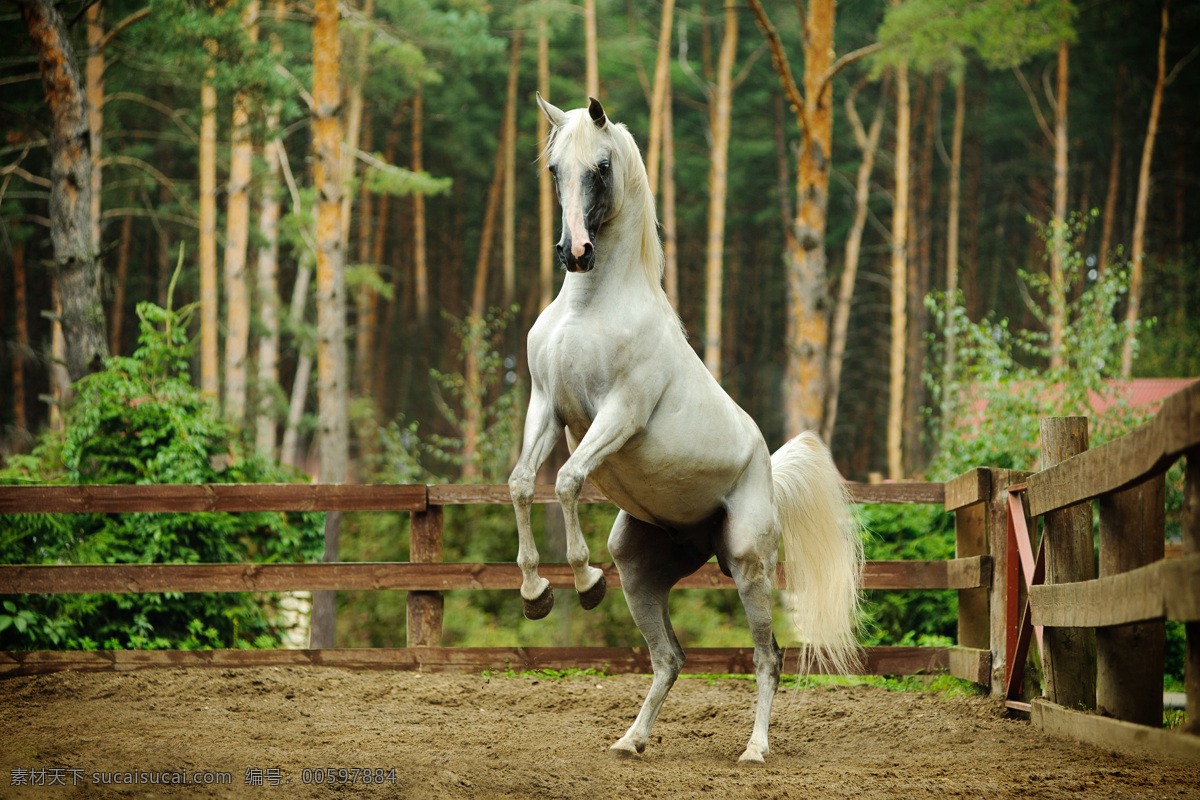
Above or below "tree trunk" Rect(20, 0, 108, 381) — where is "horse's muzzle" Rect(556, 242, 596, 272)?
below

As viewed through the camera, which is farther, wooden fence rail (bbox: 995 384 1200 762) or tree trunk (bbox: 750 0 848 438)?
tree trunk (bbox: 750 0 848 438)

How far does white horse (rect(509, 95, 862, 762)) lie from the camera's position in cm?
331

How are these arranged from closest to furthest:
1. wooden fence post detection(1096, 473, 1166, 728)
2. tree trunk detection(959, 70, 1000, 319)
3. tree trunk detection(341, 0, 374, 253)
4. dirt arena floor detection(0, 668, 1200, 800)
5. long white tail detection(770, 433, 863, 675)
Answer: dirt arena floor detection(0, 668, 1200, 800), wooden fence post detection(1096, 473, 1166, 728), long white tail detection(770, 433, 863, 675), tree trunk detection(341, 0, 374, 253), tree trunk detection(959, 70, 1000, 319)

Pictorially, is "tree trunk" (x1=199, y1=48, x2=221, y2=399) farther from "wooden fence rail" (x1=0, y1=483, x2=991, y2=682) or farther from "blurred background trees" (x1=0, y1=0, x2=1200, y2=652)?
"wooden fence rail" (x1=0, y1=483, x2=991, y2=682)

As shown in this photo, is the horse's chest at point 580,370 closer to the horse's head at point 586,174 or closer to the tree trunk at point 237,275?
the horse's head at point 586,174

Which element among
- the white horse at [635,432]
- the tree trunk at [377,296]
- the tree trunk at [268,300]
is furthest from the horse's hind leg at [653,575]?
the tree trunk at [377,296]

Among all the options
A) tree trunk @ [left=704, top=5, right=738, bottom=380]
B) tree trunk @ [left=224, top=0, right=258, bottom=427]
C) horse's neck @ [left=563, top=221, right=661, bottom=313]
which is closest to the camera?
horse's neck @ [left=563, top=221, right=661, bottom=313]

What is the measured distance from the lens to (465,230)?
3066cm

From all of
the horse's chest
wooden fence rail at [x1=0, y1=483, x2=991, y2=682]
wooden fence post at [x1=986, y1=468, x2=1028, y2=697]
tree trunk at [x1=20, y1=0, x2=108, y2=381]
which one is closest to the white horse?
the horse's chest

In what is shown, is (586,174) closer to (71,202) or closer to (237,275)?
(71,202)

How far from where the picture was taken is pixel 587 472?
324 cm

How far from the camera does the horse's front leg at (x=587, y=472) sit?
10.5 ft

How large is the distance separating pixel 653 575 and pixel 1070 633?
174cm

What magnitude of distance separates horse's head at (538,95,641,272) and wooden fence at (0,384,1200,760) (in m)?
1.84
